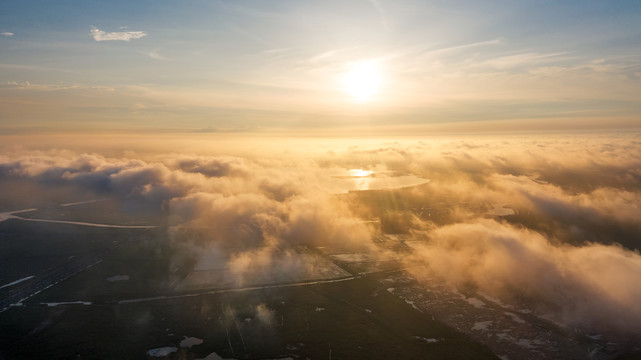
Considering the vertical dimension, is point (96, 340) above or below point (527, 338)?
above

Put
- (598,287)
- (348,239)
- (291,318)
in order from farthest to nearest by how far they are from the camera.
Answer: (348,239)
(598,287)
(291,318)

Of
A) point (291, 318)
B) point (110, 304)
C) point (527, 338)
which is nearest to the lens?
point (527, 338)

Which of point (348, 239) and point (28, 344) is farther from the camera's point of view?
point (348, 239)

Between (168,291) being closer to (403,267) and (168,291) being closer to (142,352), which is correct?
(142,352)

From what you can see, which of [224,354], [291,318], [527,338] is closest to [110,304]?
[224,354]

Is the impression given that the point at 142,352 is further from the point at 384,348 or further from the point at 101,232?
the point at 101,232

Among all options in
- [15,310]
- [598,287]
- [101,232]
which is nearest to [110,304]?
[15,310]

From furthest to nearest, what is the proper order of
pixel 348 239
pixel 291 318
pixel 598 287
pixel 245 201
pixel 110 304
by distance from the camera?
pixel 245 201
pixel 348 239
pixel 598 287
pixel 110 304
pixel 291 318

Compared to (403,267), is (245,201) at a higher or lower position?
higher

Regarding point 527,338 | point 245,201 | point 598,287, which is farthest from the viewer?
point 245,201
